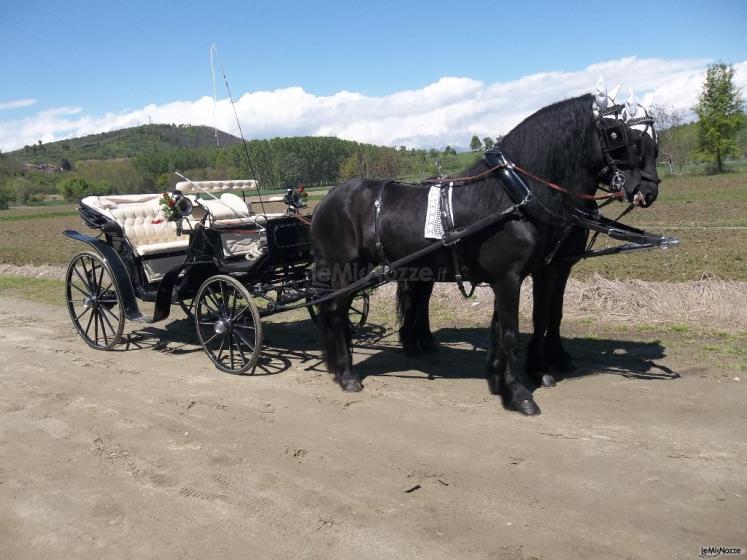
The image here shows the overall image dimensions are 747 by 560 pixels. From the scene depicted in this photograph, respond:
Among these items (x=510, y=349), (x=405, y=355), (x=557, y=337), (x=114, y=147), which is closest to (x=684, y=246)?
(x=557, y=337)

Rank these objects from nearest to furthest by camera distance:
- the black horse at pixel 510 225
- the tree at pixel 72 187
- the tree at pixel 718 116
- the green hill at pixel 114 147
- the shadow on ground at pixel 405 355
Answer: the black horse at pixel 510 225
the shadow on ground at pixel 405 355
the tree at pixel 718 116
the tree at pixel 72 187
the green hill at pixel 114 147

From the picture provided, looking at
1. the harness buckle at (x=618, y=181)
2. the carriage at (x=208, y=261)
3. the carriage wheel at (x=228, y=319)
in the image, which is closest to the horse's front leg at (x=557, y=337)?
the harness buckle at (x=618, y=181)

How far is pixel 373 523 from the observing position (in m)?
3.29

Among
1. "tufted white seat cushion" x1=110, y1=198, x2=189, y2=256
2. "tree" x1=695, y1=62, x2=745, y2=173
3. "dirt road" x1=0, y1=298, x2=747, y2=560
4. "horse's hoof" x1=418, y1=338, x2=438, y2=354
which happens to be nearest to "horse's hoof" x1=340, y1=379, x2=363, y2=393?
"dirt road" x1=0, y1=298, x2=747, y2=560

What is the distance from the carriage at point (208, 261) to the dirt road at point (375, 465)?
0.73 metres

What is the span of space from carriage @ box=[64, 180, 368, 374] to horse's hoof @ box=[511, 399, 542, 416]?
88.0 inches

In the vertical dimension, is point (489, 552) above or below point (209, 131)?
below

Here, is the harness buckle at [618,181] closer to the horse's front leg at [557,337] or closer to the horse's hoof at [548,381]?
the horse's front leg at [557,337]

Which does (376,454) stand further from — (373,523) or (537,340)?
(537,340)

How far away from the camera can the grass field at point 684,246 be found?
10.2 meters

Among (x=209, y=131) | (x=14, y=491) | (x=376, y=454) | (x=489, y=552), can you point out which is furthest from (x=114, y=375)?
(x=489, y=552)

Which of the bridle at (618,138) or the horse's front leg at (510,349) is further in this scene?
the horse's front leg at (510,349)

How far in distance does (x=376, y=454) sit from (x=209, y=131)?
14.6ft

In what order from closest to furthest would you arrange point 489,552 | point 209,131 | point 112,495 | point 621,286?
1. point 489,552
2. point 112,495
3. point 209,131
4. point 621,286
